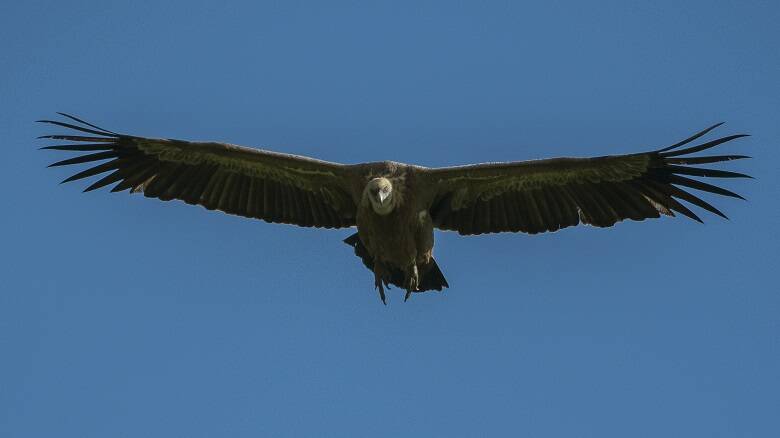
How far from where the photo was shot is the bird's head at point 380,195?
15297mm

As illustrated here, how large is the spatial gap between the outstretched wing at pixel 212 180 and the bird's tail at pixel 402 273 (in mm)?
612

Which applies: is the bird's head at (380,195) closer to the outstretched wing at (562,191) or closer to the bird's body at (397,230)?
the bird's body at (397,230)

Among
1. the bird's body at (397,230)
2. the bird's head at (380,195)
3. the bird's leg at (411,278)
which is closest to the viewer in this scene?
the bird's head at (380,195)

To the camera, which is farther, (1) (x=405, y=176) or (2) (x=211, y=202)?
(2) (x=211, y=202)

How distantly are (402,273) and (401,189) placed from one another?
95 centimetres

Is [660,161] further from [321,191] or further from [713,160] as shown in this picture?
[321,191]

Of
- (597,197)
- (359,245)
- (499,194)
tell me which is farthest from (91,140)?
(597,197)

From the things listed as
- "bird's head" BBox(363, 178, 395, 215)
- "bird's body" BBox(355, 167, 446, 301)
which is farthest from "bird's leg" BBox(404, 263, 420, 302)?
"bird's head" BBox(363, 178, 395, 215)

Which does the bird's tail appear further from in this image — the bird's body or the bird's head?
the bird's head

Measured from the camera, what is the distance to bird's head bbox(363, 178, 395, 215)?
15.3 metres

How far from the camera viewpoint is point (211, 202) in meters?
17.0

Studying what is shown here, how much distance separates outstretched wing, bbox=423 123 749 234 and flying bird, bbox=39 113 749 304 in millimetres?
11

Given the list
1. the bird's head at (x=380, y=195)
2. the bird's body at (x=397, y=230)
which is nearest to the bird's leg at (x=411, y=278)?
the bird's body at (x=397, y=230)

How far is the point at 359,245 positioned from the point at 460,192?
1286 mm
